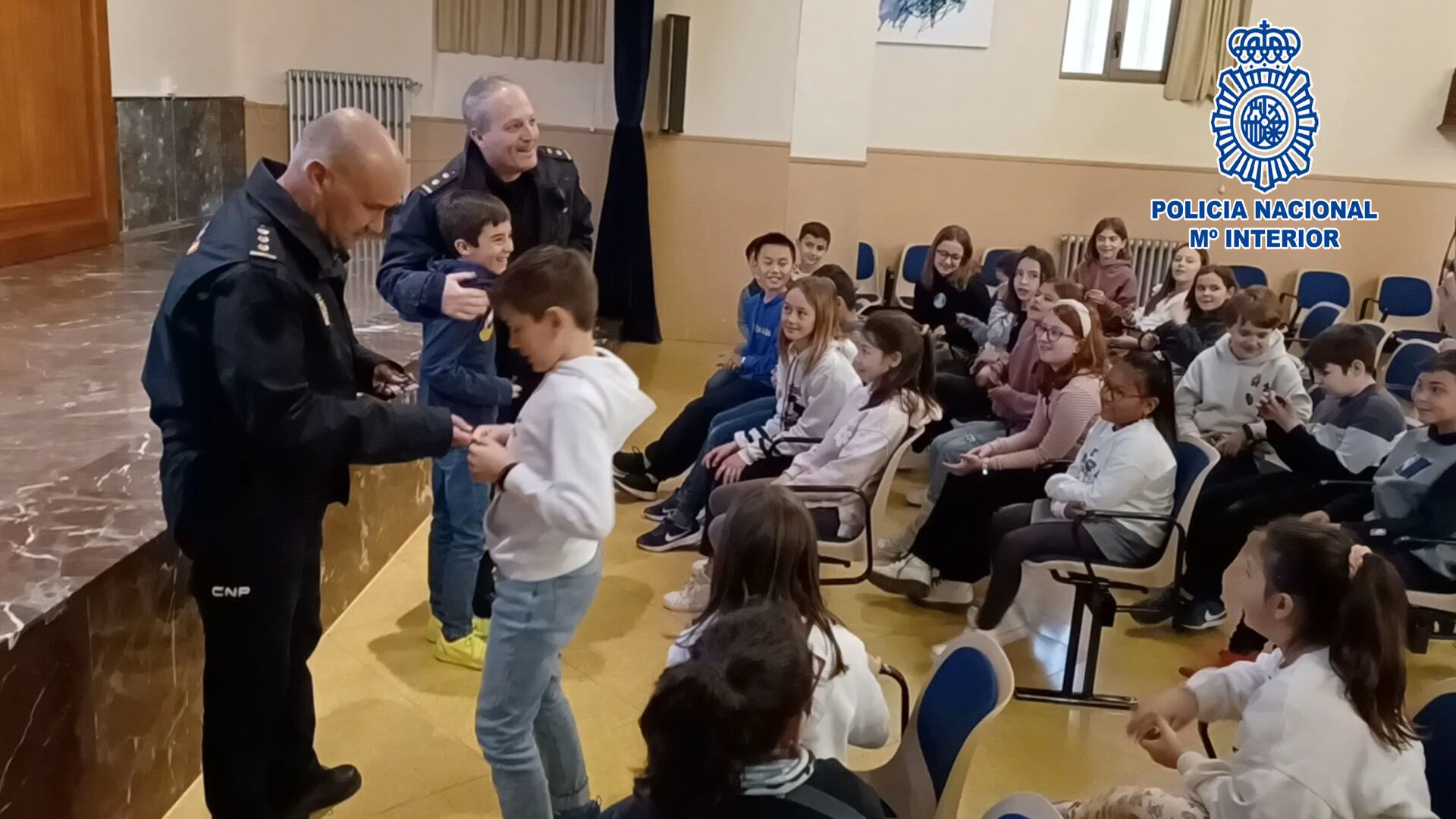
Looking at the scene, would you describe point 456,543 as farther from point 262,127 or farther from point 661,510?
point 262,127

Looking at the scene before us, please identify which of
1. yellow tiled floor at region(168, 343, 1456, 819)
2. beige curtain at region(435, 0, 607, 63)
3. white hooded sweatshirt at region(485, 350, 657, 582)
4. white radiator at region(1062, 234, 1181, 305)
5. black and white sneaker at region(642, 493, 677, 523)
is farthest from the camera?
white radiator at region(1062, 234, 1181, 305)

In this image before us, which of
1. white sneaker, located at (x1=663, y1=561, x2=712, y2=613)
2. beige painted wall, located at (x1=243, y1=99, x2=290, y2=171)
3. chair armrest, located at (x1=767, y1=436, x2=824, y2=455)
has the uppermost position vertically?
beige painted wall, located at (x1=243, y1=99, x2=290, y2=171)

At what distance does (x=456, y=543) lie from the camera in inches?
114

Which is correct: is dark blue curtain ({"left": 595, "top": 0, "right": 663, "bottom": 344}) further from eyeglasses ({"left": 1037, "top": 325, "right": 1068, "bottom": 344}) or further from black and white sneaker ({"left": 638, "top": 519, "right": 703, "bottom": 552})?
eyeglasses ({"left": 1037, "top": 325, "right": 1068, "bottom": 344})

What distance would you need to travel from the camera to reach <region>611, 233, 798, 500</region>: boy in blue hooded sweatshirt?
4.26 metres

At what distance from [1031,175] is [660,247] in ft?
8.59

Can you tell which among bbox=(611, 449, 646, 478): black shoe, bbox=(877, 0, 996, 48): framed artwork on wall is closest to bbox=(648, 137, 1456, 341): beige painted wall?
bbox=(877, 0, 996, 48): framed artwork on wall

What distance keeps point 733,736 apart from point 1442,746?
1.30 meters

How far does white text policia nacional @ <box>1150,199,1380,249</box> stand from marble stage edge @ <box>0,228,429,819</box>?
6.00 meters

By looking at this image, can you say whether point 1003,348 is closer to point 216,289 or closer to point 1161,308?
point 1161,308

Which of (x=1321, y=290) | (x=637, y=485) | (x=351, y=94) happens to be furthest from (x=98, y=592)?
(x=1321, y=290)

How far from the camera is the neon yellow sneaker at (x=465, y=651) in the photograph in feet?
9.75

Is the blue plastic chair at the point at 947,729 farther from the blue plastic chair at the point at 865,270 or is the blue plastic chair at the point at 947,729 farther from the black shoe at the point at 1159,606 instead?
the blue plastic chair at the point at 865,270

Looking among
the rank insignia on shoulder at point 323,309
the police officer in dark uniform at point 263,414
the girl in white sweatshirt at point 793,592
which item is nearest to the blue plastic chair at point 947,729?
the girl in white sweatshirt at point 793,592
